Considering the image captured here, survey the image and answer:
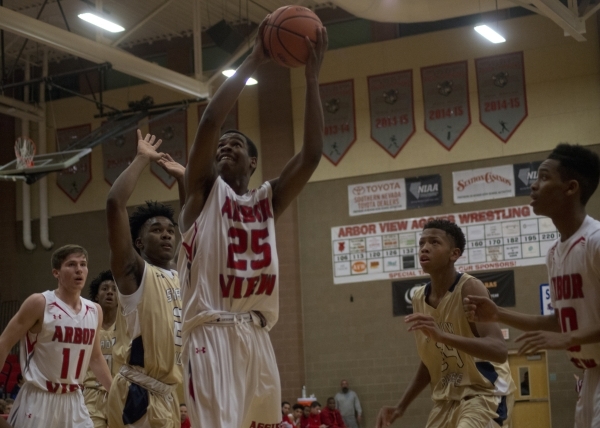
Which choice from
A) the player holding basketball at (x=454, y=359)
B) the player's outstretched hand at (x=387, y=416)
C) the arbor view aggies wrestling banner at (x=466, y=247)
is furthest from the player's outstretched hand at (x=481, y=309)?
the arbor view aggies wrestling banner at (x=466, y=247)

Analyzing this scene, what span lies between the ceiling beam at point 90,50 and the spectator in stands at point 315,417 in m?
7.16

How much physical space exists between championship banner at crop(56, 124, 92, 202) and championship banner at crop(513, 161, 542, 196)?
36.0ft

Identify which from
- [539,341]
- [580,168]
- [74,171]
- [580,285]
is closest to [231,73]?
[74,171]

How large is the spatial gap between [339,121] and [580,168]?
50.2 feet

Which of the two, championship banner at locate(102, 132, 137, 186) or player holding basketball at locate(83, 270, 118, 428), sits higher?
championship banner at locate(102, 132, 137, 186)

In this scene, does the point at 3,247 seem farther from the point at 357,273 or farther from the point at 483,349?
the point at 483,349

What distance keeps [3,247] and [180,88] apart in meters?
7.64

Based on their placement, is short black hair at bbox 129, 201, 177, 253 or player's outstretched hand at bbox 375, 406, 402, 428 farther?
short black hair at bbox 129, 201, 177, 253

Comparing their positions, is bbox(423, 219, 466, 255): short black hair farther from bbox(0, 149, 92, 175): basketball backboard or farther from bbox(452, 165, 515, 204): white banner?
bbox(452, 165, 515, 204): white banner

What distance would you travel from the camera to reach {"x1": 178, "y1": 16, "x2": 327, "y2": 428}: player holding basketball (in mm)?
4371

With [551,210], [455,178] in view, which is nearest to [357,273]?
[455,178]

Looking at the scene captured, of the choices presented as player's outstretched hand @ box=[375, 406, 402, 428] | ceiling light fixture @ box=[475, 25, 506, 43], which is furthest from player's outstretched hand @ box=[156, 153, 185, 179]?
ceiling light fixture @ box=[475, 25, 506, 43]

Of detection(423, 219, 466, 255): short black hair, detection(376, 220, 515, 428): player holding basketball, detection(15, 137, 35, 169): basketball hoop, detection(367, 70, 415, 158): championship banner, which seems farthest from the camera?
detection(367, 70, 415, 158): championship banner

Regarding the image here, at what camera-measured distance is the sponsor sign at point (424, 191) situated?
18.9 m
